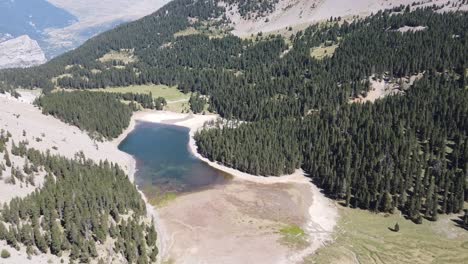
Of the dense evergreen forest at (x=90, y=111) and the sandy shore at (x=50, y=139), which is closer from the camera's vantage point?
the sandy shore at (x=50, y=139)

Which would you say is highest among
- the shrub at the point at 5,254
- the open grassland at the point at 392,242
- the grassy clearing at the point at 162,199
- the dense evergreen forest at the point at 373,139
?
the dense evergreen forest at the point at 373,139

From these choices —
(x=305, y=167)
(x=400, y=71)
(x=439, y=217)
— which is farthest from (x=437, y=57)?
(x=439, y=217)

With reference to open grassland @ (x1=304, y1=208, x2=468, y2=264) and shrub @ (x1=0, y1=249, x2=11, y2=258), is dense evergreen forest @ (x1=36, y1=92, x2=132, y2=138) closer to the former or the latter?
shrub @ (x1=0, y1=249, x2=11, y2=258)

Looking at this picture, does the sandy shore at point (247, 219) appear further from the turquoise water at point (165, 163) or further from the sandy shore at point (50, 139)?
the turquoise water at point (165, 163)

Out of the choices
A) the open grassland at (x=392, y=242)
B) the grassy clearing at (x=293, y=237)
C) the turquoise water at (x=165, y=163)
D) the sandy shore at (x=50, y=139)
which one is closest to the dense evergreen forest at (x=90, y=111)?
the sandy shore at (x=50, y=139)

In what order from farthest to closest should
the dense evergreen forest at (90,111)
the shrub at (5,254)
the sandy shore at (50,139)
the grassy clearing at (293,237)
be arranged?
the dense evergreen forest at (90,111), the sandy shore at (50,139), the grassy clearing at (293,237), the shrub at (5,254)

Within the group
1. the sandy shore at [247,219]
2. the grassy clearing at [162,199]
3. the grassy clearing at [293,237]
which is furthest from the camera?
the grassy clearing at [162,199]

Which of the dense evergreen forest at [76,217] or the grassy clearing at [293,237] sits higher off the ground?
the dense evergreen forest at [76,217]
